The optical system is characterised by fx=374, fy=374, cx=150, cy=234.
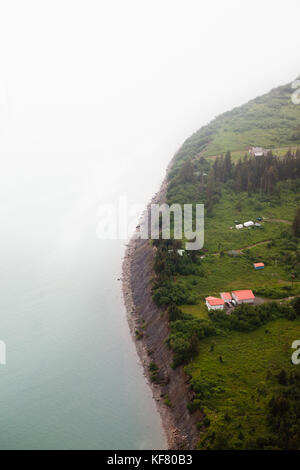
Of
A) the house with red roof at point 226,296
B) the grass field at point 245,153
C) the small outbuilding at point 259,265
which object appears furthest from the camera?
the grass field at point 245,153

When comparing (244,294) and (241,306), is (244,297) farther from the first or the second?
(241,306)

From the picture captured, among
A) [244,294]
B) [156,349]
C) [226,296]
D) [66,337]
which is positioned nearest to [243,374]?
[156,349]

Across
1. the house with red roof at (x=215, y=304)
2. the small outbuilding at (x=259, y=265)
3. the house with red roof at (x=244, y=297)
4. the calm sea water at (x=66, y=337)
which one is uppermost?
the small outbuilding at (x=259, y=265)

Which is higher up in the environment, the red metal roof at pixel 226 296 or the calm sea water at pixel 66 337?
the red metal roof at pixel 226 296

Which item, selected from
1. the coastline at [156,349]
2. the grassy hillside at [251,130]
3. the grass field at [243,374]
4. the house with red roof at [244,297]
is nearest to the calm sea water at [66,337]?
the coastline at [156,349]

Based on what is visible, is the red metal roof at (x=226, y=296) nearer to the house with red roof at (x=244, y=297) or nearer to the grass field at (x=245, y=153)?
the house with red roof at (x=244, y=297)

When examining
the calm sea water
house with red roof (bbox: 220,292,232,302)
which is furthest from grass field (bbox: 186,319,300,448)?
the calm sea water

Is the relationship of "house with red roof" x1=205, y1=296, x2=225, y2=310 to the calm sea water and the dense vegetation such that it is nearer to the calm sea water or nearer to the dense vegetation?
the dense vegetation

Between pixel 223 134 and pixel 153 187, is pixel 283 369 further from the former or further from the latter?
pixel 223 134
